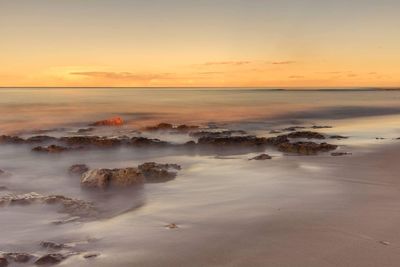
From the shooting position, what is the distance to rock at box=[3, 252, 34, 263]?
5367mm

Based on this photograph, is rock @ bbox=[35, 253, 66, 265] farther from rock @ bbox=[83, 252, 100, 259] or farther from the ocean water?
rock @ bbox=[83, 252, 100, 259]

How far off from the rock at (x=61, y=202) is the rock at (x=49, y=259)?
2.04 m

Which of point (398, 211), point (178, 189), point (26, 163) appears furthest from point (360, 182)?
point (26, 163)

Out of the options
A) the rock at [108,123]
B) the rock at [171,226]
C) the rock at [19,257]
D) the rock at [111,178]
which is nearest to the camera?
the rock at [19,257]

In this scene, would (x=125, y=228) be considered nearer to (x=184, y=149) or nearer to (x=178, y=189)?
(x=178, y=189)

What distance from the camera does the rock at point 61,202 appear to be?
7.66 meters

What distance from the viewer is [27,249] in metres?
5.78

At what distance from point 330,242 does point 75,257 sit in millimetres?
2907

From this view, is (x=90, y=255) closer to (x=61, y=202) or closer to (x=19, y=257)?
(x=19, y=257)

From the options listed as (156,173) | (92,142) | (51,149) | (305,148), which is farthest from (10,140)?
(305,148)

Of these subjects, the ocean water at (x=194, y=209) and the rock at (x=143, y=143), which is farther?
the rock at (x=143, y=143)

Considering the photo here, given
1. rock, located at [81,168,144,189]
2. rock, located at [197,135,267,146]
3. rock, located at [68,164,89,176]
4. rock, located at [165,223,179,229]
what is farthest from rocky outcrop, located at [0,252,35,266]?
rock, located at [197,135,267,146]

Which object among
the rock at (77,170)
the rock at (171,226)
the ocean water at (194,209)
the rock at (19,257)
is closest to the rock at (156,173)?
the ocean water at (194,209)

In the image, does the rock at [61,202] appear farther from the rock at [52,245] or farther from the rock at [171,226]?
the rock at [52,245]
